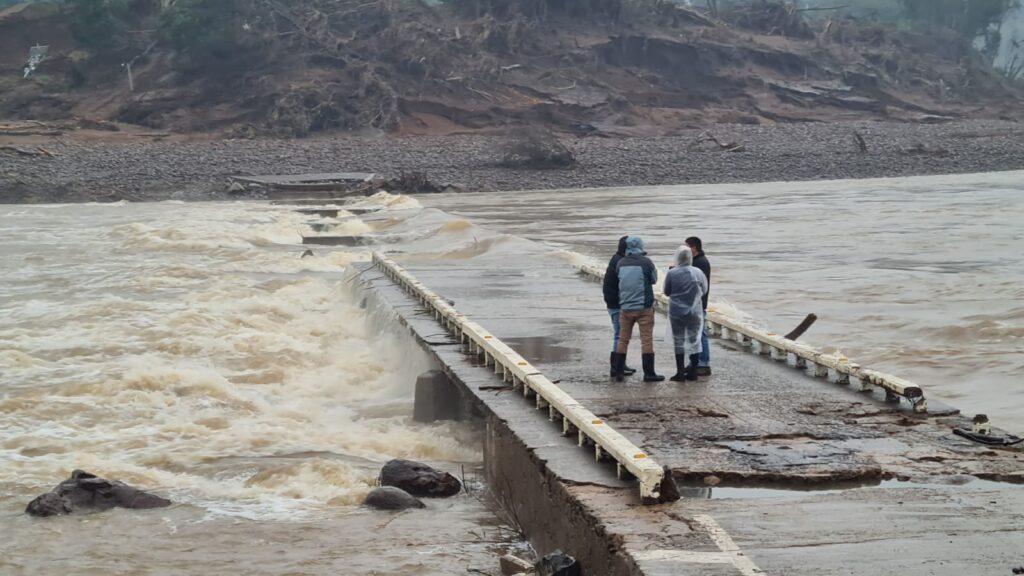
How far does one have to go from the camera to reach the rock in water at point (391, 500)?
9.19m

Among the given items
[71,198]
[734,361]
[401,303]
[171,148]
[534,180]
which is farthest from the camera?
[171,148]

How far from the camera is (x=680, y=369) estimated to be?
1096 centimetres

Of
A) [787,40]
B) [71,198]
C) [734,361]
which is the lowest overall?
[71,198]


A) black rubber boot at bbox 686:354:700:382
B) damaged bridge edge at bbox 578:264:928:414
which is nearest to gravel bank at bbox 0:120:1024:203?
damaged bridge edge at bbox 578:264:928:414

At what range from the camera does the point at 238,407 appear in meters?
13.4

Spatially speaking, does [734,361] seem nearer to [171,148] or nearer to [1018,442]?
[1018,442]

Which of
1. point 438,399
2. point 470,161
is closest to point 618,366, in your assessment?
point 438,399

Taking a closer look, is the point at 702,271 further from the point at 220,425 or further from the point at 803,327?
the point at 220,425

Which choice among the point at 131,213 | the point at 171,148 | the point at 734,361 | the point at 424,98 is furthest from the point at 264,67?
the point at 734,361

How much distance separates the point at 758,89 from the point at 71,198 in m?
45.9

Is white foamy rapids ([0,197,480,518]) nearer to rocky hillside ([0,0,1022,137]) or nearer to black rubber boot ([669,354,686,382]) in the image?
black rubber boot ([669,354,686,382])

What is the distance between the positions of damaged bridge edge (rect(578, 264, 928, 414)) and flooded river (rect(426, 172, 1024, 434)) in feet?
6.39

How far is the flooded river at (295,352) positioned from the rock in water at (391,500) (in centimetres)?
14

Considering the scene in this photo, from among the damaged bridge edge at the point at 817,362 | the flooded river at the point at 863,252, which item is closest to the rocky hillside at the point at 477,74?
the flooded river at the point at 863,252
